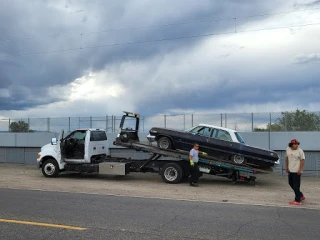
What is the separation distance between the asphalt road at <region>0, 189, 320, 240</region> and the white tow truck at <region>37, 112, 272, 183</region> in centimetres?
428

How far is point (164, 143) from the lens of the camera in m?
13.8

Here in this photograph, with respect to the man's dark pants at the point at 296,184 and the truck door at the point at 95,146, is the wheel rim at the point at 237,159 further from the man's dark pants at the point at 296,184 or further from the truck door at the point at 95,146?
the truck door at the point at 95,146

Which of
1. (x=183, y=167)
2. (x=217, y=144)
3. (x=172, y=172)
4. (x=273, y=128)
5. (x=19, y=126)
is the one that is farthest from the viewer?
(x=19, y=126)

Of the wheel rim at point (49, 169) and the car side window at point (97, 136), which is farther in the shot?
the car side window at point (97, 136)

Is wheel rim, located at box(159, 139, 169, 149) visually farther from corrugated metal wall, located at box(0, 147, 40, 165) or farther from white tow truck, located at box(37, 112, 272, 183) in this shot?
corrugated metal wall, located at box(0, 147, 40, 165)

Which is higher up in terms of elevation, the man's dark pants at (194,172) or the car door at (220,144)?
the car door at (220,144)

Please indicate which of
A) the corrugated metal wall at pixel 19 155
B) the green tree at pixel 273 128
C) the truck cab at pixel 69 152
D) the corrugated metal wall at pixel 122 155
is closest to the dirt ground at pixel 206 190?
the truck cab at pixel 69 152

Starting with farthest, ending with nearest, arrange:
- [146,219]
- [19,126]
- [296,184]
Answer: [19,126] < [296,184] < [146,219]

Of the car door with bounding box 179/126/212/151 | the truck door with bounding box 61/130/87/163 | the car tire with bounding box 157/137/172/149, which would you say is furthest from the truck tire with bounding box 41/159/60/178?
the car door with bounding box 179/126/212/151

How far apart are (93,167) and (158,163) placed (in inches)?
109

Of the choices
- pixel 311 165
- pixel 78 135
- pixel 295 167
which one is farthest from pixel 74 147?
pixel 311 165

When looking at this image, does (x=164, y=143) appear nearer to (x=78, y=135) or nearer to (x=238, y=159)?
(x=238, y=159)

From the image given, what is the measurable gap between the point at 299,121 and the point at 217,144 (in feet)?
29.9

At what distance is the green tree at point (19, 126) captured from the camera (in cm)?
2541
